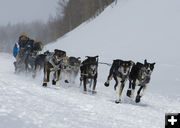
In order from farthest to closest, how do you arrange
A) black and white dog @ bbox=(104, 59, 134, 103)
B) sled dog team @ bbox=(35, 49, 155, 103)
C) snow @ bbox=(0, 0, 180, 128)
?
1. sled dog team @ bbox=(35, 49, 155, 103)
2. black and white dog @ bbox=(104, 59, 134, 103)
3. snow @ bbox=(0, 0, 180, 128)

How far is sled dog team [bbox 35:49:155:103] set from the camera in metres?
8.99

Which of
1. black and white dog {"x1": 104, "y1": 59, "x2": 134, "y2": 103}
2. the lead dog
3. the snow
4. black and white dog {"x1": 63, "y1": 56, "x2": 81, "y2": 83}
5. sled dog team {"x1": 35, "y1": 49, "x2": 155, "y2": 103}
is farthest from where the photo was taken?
black and white dog {"x1": 63, "y1": 56, "x2": 81, "y2": 83}

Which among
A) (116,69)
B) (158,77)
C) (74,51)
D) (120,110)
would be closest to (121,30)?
(74,51)

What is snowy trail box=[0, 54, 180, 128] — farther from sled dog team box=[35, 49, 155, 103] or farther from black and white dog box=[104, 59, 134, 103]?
sled dog team box=[35, 49, 155, 103]

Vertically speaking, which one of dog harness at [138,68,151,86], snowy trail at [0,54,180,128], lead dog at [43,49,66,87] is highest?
lead dog at [43,49,66,87]

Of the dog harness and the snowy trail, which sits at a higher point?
the dog harness

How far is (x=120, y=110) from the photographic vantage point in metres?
7.32

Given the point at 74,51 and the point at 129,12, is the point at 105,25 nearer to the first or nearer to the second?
the point at 129,12

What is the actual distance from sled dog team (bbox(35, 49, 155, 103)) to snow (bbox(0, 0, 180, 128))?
35 centimetres

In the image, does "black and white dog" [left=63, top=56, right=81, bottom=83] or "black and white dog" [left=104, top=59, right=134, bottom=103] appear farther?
"black and white dog" [left=63, top=56, right=81, bottom=83]

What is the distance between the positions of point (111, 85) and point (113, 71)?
152 inches

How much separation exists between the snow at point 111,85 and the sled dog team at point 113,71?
0.35 meters

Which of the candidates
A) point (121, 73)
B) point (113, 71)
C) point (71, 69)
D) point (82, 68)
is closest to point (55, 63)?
point (82, 68)

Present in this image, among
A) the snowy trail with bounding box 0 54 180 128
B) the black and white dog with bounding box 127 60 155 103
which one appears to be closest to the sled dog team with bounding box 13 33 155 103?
the black and white dog with bounding box 127 60 155 103
